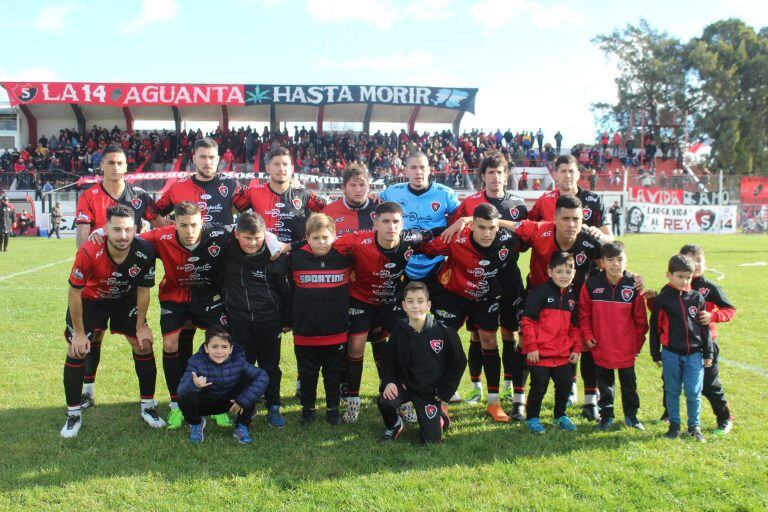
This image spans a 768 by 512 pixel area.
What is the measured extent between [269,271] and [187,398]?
117 centimetres

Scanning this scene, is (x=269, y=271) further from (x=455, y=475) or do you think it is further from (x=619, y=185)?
(x=619, y=185)

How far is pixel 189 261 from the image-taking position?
15.6 feet

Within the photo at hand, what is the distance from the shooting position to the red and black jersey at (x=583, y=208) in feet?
17.7

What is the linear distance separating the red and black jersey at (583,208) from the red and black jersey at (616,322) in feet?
2.97

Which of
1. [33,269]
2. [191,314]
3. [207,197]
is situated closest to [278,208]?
[207,197]

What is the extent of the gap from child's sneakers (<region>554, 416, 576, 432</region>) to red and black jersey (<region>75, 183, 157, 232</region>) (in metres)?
4.04

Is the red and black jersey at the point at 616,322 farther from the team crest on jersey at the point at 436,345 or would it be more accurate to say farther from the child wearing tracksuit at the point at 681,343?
the team crest on jersey at the point at 436,345

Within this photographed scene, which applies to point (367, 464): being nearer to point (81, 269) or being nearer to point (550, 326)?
point (550, 326)

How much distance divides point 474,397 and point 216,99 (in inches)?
→ 1167

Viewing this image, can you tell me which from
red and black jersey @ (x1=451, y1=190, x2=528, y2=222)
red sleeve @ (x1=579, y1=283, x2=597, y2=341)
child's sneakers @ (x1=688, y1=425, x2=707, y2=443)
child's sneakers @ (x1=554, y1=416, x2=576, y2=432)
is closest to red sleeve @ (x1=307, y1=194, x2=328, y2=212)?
red and black jersey @ (x1=451, y1=190, x2=528, y2=222)

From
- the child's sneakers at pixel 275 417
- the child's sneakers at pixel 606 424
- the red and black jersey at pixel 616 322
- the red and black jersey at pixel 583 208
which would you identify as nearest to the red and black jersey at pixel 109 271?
the child's sneakers at pixel 275 417

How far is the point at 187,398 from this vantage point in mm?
4305

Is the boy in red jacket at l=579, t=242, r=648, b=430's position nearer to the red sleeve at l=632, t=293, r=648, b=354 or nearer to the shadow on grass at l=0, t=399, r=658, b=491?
the red sleeve at l=632, t=293, r=648, b=354

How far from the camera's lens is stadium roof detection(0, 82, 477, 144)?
3136cm
